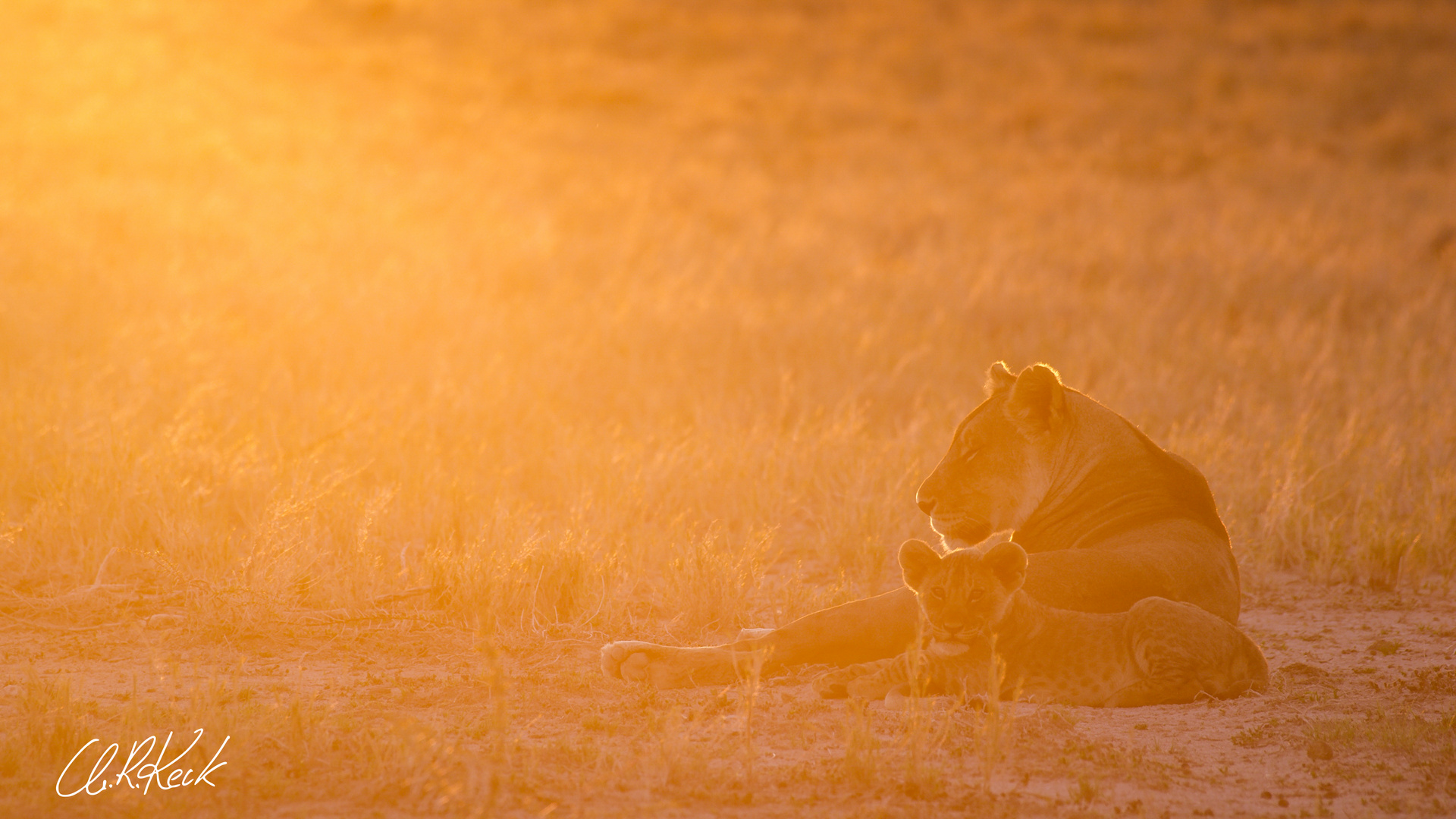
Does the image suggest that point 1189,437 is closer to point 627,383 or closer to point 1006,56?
point 627,383

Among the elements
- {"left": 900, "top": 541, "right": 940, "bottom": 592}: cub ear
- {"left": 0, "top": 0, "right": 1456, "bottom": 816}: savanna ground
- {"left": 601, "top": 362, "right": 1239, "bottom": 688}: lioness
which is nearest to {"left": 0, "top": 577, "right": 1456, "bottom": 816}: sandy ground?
{"left": 0, "top": 0, "right": 1456, "bottom": 816}: savanna ground

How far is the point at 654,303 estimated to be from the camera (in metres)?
12.6

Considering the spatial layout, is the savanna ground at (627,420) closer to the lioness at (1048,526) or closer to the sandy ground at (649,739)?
the sandy ground at (649,739)

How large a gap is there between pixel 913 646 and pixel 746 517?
9.00 ft

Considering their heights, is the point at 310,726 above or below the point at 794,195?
below

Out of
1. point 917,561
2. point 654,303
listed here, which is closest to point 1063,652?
point 917,561

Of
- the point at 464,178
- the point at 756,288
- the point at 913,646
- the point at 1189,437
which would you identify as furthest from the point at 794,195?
the point at 913,646

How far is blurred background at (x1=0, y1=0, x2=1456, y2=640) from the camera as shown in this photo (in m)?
7.02

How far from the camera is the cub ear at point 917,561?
4.84 metres

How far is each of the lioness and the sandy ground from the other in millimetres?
187

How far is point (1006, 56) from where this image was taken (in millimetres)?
30484

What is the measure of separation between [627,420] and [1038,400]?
14.7 feet

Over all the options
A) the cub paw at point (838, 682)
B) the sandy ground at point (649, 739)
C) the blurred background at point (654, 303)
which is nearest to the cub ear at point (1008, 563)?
the sandy ground at point (649, 739)
